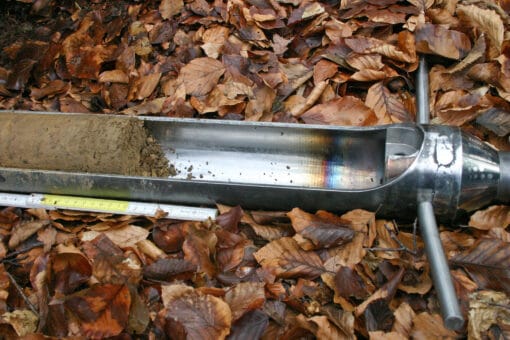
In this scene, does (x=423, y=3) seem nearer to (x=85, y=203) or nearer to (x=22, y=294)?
(x=85, y=203)

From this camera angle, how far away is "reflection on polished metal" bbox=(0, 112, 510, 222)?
153cm

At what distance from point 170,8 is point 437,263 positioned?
1708mm

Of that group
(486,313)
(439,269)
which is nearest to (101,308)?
(439,269)

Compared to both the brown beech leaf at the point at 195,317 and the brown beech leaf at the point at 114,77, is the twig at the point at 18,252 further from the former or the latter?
the brown beech leaf at the point at 114,77

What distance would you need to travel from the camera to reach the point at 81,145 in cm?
177

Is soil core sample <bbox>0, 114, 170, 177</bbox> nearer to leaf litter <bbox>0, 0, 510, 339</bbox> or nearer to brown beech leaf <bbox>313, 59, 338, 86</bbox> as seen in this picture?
leaf litter <bbox>0, 0, 510, 339</bbox>

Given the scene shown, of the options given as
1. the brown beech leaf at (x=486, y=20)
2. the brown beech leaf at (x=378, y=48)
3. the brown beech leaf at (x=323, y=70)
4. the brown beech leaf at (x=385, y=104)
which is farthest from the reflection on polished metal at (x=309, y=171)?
the brown beech leaf at (x=486, y=20)

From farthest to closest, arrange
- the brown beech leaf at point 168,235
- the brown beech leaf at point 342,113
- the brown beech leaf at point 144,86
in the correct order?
the brown beech leaf at point 144,86 < the brown beech leaf at point 342,113 < the brown beech leaf at point 168,235

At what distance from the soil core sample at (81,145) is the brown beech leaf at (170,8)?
801 mm

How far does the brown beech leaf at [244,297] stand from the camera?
4.58 ft

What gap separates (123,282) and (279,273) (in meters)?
0.43

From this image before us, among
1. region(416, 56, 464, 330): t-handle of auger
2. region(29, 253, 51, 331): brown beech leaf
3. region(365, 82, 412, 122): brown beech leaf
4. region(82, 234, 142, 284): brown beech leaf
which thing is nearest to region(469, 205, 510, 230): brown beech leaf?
region(416, 56, 464, 330): t-handle of auger

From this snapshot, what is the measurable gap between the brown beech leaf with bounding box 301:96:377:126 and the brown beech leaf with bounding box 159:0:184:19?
89 cm

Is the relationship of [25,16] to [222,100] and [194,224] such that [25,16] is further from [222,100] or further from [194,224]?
[194,224]
